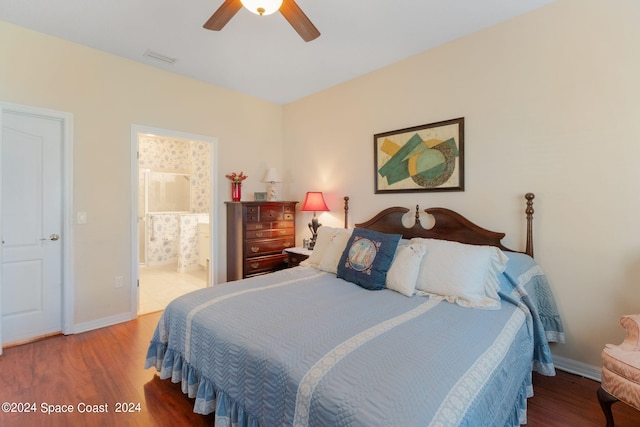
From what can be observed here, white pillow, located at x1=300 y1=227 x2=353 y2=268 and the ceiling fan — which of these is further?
white pillow, located at x1=300 y1=227 x2=353 y2=268

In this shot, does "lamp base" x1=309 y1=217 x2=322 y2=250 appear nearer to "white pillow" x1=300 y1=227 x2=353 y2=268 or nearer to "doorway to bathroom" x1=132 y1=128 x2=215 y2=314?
"white pillow" x1=300 y1=227 x2=353 y2=268

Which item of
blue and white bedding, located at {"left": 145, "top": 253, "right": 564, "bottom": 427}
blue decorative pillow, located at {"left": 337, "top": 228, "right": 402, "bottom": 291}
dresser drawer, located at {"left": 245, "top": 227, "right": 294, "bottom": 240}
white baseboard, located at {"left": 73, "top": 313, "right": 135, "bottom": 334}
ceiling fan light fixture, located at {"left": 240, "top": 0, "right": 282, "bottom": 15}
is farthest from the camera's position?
dresser drawer, located at {"left": 245, "top": 227, "right": 294, "bottom": 240}

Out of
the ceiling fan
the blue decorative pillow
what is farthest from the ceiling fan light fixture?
the blue decorative pillow

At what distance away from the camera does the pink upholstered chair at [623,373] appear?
4.41 feet

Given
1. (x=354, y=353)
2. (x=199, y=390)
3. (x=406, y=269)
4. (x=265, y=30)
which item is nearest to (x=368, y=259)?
(x=406, y=269)

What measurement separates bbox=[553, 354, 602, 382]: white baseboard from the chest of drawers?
9.64 feet

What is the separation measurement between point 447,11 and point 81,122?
335cm

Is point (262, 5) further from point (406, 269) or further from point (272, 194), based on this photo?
point (272, 194)

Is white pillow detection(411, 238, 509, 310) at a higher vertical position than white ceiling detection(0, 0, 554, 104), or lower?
lower

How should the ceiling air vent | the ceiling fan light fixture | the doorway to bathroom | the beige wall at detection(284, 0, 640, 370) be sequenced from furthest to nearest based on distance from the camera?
the doorway to bathroom, the ceiling air vent, the beige wall at detection(284, 0, 640, 370), the ceiling fan light fixture

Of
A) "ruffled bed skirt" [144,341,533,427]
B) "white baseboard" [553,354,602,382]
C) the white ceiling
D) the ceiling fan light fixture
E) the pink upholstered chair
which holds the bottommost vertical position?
"white baseboard" [553,354,602,382]

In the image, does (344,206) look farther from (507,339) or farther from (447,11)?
(507,339)

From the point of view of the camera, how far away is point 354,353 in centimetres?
121

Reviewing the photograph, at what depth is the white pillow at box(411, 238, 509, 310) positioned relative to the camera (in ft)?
6.06
